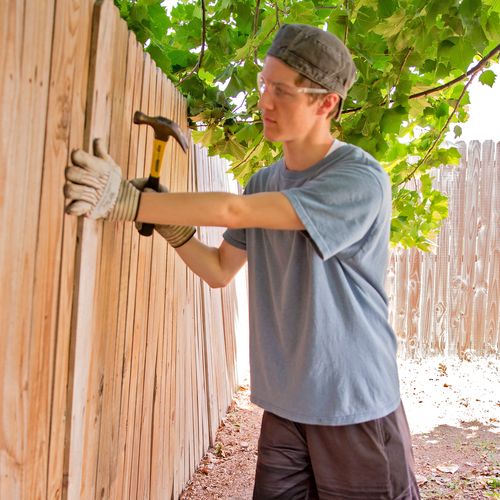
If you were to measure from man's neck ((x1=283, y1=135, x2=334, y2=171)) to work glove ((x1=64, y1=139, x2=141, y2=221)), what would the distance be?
64 centimetres

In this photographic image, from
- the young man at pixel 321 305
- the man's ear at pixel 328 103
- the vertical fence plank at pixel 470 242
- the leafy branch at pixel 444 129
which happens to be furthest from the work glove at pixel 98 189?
the vertical fence plank at pixel 470 242

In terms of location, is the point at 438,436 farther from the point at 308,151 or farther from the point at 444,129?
the point at 308,151

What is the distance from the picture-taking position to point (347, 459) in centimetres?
193

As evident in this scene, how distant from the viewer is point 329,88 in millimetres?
2012

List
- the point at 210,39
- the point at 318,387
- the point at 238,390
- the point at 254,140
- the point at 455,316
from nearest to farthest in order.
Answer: the point at 318,387 → the point at 210,39 → the point at 254,140 → the point at 238,390 → the point at 455,316

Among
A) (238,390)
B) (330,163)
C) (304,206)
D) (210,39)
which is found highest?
(210,39)

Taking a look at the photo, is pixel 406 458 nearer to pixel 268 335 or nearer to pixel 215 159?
pixel 268 335

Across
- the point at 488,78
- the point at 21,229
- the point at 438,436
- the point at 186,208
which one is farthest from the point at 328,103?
the point at 438,436

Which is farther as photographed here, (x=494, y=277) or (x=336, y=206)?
(x=494, y=277)

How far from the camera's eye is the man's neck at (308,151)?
2.08 meters

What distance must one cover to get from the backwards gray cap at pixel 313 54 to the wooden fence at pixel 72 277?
0.53 meters

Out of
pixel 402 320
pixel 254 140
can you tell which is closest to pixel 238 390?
pixel 402 320

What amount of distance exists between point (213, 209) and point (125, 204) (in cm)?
24

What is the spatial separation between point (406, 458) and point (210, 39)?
2.54 metres
